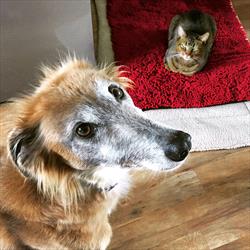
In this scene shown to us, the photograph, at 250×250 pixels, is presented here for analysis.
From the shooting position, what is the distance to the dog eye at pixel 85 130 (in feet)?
3.80

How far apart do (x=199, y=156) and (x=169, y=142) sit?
0.83 metres

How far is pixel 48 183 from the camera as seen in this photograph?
1.22 meters

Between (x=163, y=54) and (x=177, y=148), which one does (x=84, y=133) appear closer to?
(x=177, y=148)

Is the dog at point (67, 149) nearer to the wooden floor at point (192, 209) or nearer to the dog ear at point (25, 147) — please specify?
the dog ear at point (25, 147)

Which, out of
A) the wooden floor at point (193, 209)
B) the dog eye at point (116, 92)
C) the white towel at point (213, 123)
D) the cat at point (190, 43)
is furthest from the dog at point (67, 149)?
the cat at point (190, 43)

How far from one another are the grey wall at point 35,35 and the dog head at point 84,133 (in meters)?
0.62

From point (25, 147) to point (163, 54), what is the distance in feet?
4.64

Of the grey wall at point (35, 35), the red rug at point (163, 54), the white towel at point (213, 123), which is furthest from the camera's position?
the red rug at point (163, 54)

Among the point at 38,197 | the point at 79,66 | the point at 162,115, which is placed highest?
the point at 79,66

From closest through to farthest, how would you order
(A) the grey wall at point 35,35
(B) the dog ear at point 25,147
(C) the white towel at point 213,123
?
1. (B) the dog ear at point 25,147
2. (A) the grey wall at point 35,35
3. (C) the white towel at point 213,123

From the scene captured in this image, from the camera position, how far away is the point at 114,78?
53.7 inches

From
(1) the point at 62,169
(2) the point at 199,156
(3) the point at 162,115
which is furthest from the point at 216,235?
(1) the point at 62,169

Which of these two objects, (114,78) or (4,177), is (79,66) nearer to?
(114,78)

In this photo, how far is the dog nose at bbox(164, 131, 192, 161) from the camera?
1203 mm
